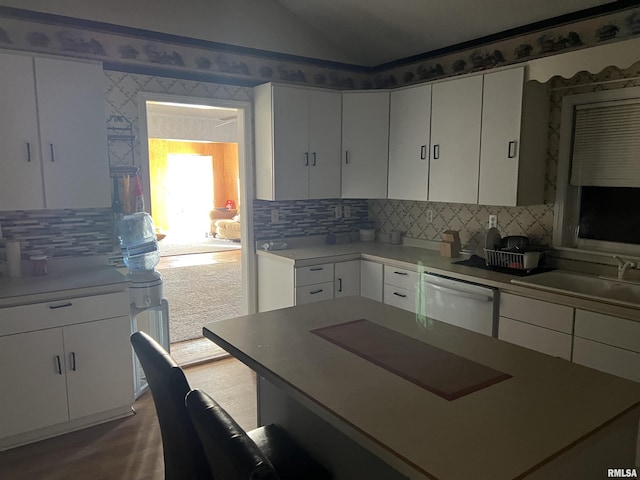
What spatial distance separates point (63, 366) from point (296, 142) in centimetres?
231

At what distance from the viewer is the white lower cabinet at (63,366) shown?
8.40 feet

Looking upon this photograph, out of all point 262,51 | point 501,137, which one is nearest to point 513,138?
point 501,137

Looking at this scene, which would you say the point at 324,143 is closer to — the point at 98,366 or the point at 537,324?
the point at 537,324

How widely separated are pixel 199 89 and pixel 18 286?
1905mm

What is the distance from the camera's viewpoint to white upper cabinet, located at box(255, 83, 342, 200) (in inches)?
146

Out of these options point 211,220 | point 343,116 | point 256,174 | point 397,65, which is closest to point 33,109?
point 256,174

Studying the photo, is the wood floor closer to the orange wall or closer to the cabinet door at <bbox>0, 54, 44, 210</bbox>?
the cabinet door at <bbox>0, 54, 44, 210</bbox>

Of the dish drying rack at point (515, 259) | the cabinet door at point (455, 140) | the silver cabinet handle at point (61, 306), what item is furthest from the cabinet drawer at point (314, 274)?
the silver cabinet handle at point (61, 306)

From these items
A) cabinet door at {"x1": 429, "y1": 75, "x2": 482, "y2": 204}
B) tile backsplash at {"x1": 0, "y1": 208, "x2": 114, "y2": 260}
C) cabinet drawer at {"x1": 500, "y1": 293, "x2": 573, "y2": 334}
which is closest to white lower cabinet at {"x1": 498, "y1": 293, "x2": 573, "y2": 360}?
cabinet drawer at {"x1": 500, "y1": 293, "x2": 573, "y2": 334}

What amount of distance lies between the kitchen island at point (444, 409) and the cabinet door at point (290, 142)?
6.58 feet

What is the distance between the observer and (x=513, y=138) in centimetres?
303

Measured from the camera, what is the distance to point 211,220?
1127 centimetres

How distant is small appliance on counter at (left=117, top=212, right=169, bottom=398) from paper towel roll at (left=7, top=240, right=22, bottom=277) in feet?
2.06

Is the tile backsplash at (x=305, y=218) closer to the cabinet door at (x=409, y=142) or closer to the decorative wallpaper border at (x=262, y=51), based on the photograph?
the cabinet door at (x=409, y=142)
